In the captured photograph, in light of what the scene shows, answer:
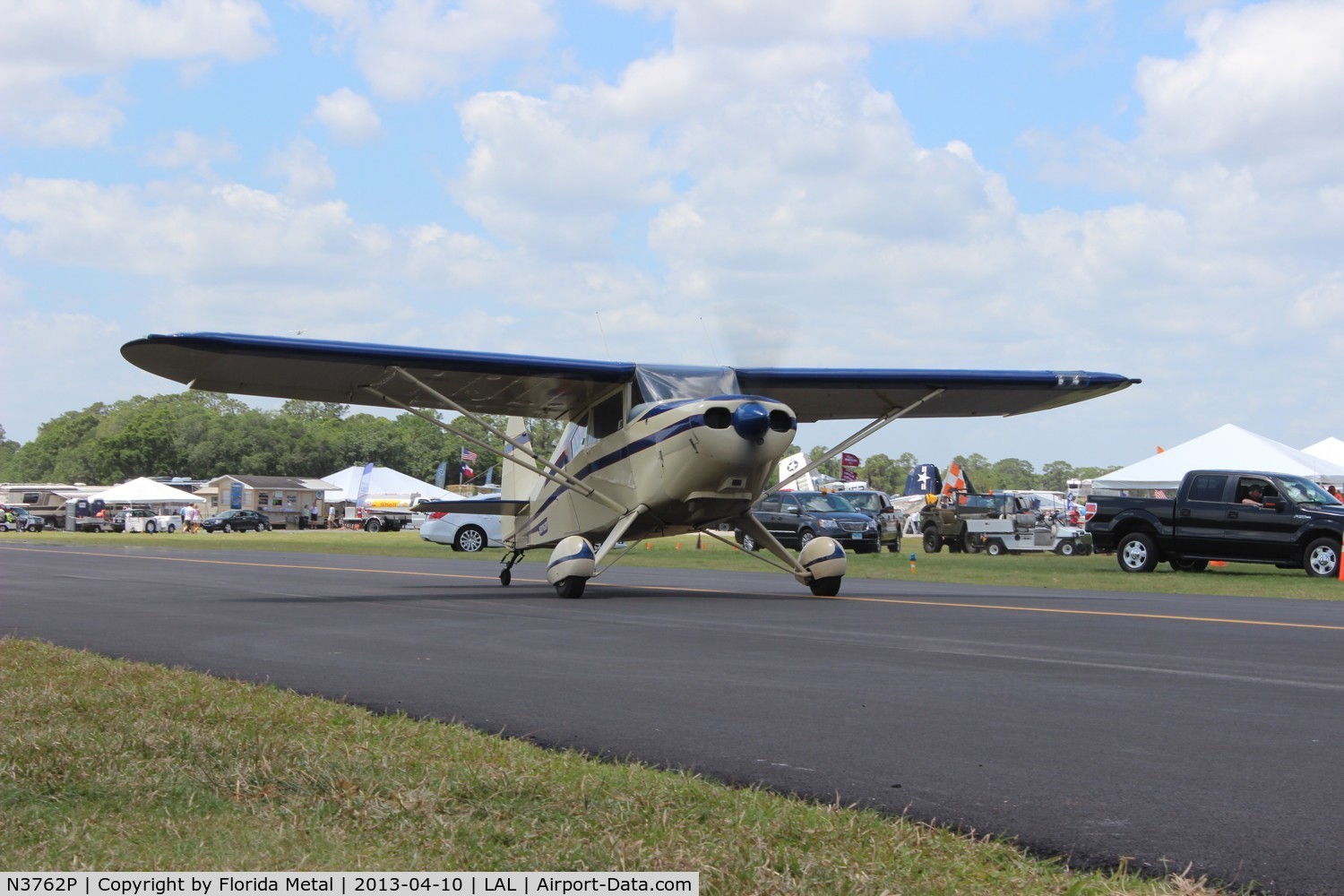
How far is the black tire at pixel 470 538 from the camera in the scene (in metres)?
37.3

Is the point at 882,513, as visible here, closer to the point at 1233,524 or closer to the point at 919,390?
the point at 1233,524

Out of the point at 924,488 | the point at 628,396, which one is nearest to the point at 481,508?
the point at 628,396

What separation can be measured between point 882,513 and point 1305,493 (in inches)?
782

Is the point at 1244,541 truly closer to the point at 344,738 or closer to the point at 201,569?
the point at 201,569

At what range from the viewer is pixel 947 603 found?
14.4 m

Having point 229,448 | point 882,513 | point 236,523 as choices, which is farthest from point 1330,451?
point 229,448

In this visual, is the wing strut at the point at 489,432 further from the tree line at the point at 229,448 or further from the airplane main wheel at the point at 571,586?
the tree line at the point at 229,448

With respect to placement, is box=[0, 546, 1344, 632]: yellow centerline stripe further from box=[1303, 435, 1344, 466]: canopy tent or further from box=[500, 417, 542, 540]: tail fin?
box=[1303, 435, 1344, 466]: canopy tent

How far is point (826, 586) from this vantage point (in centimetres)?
1572

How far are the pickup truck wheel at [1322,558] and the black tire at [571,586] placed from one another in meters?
13.6

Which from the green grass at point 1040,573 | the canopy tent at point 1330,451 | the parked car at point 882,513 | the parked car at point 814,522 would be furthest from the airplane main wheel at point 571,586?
the canopy tent at point 1330,451

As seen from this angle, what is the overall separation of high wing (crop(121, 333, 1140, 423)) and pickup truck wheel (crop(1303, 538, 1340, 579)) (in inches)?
233

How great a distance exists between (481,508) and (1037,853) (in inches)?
680

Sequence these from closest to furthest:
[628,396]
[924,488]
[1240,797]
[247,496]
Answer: [1240,797], [628,396], [924,488], [247,496]
